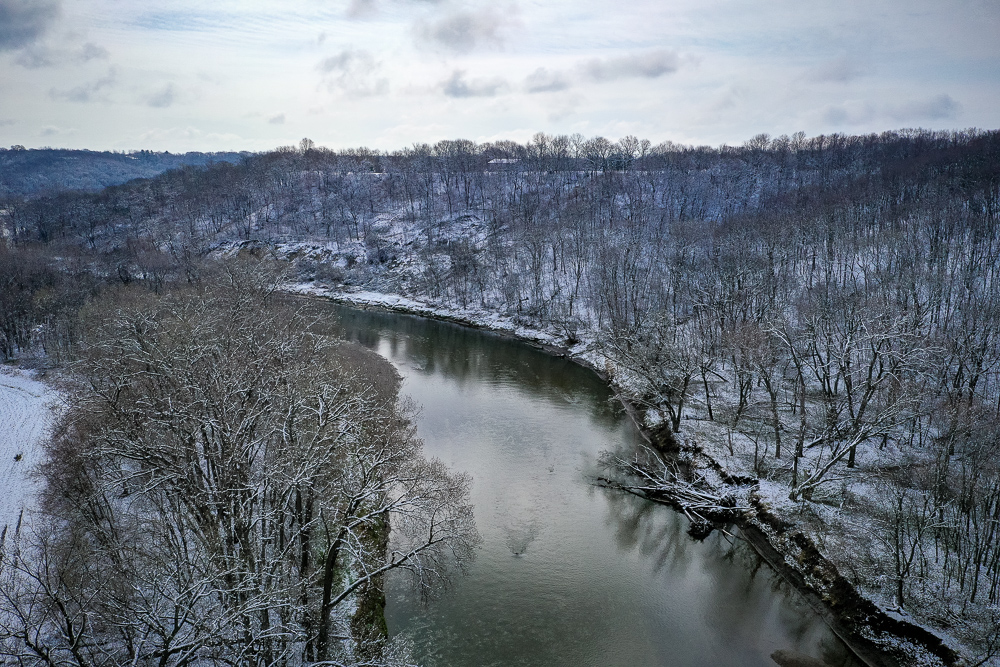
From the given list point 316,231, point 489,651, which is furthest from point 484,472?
point 316,231

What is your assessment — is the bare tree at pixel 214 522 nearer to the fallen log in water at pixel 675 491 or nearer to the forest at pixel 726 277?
the forest at pixel 726 277

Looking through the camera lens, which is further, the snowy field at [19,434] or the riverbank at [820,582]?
the snowy field at [19,434]

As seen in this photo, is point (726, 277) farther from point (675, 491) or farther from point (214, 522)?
point (214, 522)

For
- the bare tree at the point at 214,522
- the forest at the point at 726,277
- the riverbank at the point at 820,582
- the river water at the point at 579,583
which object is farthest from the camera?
the forest at the point at 726,277

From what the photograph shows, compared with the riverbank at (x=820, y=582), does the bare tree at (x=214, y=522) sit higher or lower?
higher

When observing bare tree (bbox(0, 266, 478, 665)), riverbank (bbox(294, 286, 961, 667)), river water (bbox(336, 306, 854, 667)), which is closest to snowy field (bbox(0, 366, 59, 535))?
bare tree (bbox(0, 266, 478, 665))

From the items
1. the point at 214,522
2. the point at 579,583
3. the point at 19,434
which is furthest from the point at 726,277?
the point at 19,434

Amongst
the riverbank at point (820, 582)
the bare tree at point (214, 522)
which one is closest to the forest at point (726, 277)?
the riverbank at point (820, 582)
